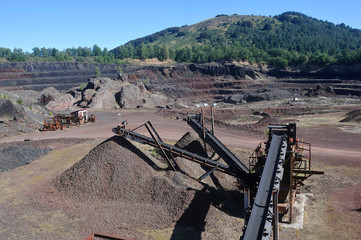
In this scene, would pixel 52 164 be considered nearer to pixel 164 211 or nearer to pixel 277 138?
pixel 164 211

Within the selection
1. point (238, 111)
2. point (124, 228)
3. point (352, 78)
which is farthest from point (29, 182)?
point (352, 78)

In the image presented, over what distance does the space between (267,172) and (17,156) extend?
A: 21.7 metres

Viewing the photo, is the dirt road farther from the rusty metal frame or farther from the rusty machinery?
the rusty metal frame

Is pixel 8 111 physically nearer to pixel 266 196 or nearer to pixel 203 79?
pixel 266 196

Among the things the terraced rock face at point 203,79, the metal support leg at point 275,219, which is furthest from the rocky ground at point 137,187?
the terraced rock face at point 203,79

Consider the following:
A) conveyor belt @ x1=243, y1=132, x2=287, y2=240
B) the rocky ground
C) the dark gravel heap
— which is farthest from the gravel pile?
the dark gravel heap

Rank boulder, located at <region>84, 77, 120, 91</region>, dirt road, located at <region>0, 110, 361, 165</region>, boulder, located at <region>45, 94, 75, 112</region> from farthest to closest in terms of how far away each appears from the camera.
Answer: boulder, located at <region>84, 77, 120, 91</region>, boulder, located at <region>45, 94, 75, 112</region>, dirt road, located at <region>0, 110, 361, 165</region>

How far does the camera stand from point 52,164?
2447 centimetres

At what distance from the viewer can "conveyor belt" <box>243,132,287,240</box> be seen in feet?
27.7

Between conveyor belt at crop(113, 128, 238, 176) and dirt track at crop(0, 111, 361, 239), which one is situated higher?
conveyor belt at crop(113, 128, 238, 176)

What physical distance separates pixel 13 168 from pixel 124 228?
1377cm

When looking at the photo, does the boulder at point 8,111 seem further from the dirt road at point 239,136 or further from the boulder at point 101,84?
the boulder at point 101,84

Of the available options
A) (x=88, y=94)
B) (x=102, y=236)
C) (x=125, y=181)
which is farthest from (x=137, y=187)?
(x=88, y=94)

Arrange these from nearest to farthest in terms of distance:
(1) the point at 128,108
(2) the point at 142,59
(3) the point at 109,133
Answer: (3) the point at 109,133, (1) the point at 128,108, (2) the point at 142,59
